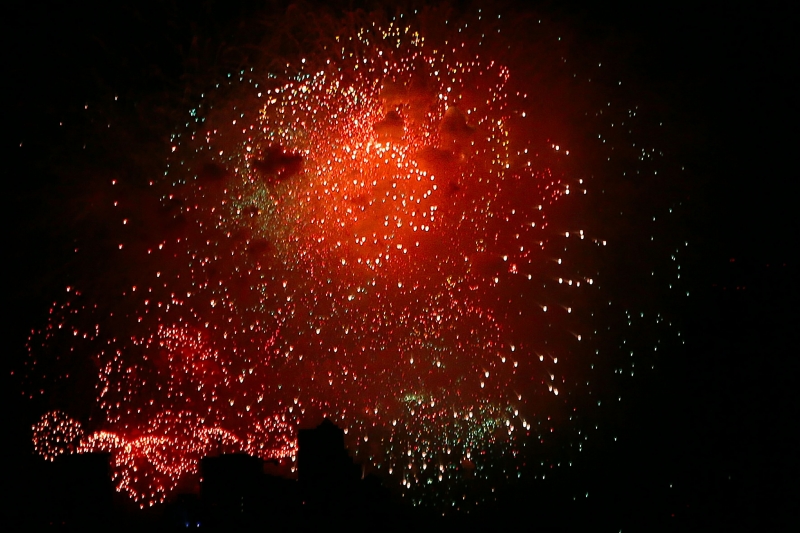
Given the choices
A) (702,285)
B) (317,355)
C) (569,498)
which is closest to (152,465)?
(317,355)

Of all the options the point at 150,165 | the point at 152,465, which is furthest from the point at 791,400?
the point at 150,165

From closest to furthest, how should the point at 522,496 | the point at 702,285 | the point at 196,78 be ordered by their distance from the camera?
the point at 196,78, the point at 522,496, the point at 702,285

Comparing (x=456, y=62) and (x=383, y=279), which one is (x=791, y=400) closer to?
(x=383, y=279)

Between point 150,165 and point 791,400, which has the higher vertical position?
point 150,165

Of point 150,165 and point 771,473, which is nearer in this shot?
point 150,165

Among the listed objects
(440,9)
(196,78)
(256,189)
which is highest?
(440,9)

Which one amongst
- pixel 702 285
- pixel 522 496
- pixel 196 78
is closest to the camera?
pixel 196 78
